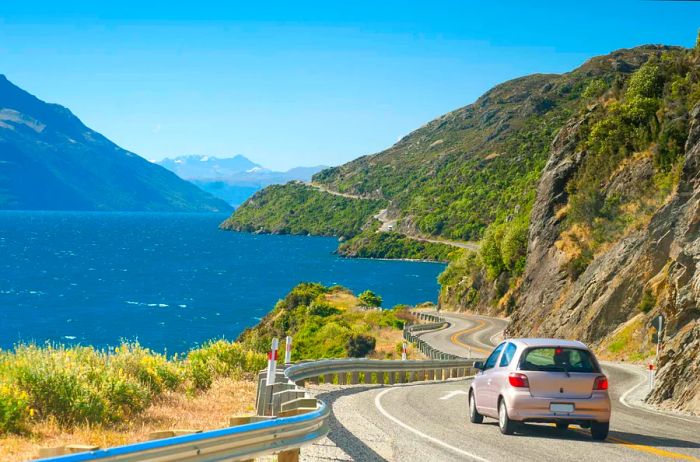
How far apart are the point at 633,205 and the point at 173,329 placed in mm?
55279

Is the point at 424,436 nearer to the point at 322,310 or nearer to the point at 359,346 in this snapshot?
the point at 359,346

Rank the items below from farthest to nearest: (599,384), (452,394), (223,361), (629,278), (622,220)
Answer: (622,220) → (629,278) → (452,394) → (223,361) → (599,384)

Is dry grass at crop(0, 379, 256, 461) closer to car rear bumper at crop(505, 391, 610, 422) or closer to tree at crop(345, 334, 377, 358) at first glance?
car rear bumper at crop(505, 391, 610, 422)

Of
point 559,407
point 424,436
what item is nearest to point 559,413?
point 559,407

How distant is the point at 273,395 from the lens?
36.1 ft

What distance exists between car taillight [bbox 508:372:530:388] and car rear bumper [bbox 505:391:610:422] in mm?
117

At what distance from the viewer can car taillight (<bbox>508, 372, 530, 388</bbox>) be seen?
38.6 ft

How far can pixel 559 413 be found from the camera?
11531 mm

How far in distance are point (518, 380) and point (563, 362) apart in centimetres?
79

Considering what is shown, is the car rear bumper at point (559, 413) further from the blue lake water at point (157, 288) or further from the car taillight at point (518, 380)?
the blue lake water at point (157, 288)

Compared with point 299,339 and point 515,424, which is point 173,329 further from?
point 515,424

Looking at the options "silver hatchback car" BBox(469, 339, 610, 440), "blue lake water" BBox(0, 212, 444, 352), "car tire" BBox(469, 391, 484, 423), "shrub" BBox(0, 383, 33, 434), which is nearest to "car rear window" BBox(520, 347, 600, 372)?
"silver hatchback car" BBox(469, 339, 610, 440)

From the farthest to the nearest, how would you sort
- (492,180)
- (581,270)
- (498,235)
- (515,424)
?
(492,180) → (498,235) → (581,270) → (515,424)

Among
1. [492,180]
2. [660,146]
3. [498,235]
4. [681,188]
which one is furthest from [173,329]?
[492,180]
